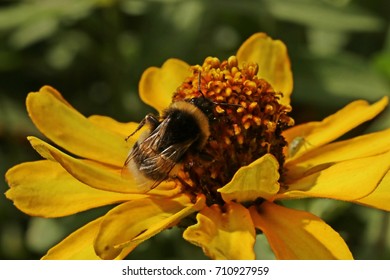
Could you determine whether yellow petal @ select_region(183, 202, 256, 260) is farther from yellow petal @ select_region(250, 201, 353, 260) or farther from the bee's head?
the bee's head

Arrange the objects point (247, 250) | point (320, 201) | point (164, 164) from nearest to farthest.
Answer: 1. point (247, 250)
2. point (164, 164)
3. point (320, 201)

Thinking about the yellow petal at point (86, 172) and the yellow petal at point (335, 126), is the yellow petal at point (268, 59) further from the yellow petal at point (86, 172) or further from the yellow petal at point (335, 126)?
the yellow petal at point (86, 172)

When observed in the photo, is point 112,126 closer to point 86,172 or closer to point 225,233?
point 86,172

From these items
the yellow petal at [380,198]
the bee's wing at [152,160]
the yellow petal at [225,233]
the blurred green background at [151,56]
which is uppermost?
the bee's wing at [152,160]

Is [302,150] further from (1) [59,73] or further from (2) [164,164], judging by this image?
(1) [59,73]

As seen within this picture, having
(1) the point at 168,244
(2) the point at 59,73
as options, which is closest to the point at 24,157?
(2) the point at 59,73

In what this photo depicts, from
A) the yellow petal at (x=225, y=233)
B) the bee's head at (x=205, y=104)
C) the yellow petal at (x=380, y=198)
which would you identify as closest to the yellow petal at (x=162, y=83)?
the bee's head at (x=205, y=104)
